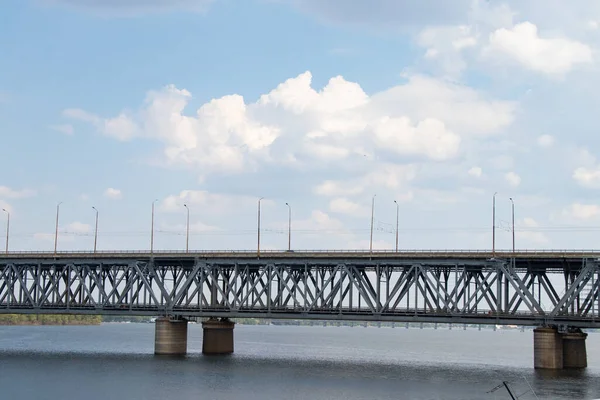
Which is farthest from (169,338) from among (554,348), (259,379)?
(554,348)

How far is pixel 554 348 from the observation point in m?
95.6

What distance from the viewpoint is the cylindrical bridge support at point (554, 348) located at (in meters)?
95.8

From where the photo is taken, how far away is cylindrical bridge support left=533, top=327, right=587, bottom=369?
9575 centimetres

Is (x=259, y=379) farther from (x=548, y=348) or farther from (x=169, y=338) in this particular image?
(x=548, y=348)

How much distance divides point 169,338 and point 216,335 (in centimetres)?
826

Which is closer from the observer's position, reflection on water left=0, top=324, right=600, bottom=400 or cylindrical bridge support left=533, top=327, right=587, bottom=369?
reflection on water left=0, top=324, right=600, bottom=400

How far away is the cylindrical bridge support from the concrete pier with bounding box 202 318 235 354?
4115 cm

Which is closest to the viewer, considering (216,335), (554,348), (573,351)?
(554,348)

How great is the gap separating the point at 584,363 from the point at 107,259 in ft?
197

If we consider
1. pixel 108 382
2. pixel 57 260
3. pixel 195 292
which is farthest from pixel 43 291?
pixel 108 382

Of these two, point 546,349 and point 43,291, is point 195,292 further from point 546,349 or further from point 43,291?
point 546,349

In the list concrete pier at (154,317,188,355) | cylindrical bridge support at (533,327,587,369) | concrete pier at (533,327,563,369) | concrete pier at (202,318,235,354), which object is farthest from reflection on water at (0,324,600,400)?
concrete pier at (202,318,235,354)

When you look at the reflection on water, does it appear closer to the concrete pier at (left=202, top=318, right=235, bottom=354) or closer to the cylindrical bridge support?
the cylindrical bridge support

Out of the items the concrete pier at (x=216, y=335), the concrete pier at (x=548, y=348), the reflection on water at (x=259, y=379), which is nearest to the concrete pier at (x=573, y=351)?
the reflection on water at (x=259, y=379)
